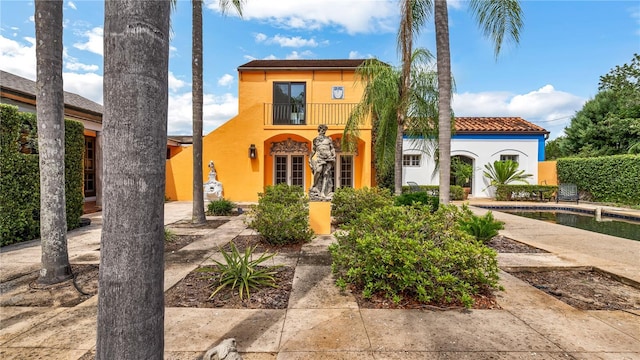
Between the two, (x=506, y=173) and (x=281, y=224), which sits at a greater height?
(x=506, y=173)

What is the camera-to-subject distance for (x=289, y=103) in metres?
13.3

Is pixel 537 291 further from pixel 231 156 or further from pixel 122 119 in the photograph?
pixel 231 156

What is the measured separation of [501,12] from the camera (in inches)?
215

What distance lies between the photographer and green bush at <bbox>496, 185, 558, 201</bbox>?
1401 cm

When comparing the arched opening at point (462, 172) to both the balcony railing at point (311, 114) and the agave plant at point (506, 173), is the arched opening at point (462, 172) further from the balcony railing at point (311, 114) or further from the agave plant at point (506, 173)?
the balcony railing at point (311, 114)

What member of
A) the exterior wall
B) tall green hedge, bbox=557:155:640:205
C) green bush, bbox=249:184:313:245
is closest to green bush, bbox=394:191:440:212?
green bush, bbox=249:184:313:245

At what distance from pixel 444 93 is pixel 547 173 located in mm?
14562

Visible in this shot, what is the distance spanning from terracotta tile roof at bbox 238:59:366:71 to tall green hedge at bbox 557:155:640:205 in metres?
12.5

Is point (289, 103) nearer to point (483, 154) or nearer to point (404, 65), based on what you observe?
point (404, 65)

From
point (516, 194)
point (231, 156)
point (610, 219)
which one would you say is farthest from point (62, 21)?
point (516, 194)

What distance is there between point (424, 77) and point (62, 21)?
7630 mm

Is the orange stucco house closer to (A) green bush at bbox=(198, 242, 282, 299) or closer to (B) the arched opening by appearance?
(B) the arched opening

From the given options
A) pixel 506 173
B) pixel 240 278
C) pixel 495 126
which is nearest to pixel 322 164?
pixel 240 278

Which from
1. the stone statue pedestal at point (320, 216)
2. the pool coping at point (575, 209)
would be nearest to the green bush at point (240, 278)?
the stone statue pedestal at point (320, 216)
